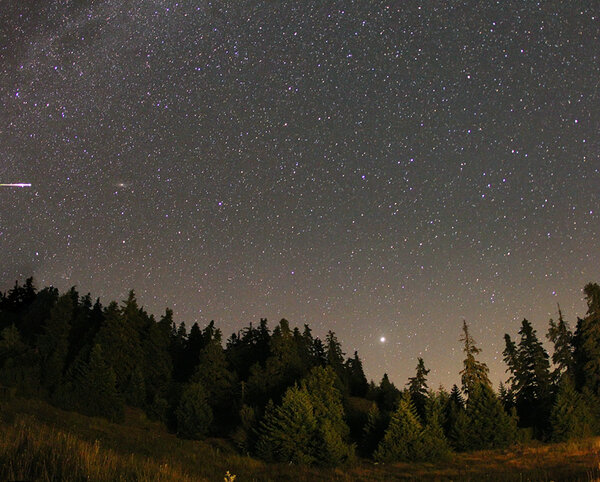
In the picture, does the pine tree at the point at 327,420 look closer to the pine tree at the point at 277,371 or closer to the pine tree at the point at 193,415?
the pine tree at the point at 277,371

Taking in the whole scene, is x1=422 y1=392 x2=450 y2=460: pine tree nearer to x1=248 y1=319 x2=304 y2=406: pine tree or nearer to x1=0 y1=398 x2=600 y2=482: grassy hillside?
x1=0 y1=398 x2=600 y2=482: grassy hillside

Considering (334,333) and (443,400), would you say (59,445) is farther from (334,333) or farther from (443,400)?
(334,333)

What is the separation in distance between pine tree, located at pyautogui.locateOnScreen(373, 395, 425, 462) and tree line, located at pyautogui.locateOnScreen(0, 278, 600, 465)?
0.21 ft

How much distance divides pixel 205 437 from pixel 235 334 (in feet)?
143

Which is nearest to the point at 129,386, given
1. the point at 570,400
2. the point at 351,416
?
the point at 351,416

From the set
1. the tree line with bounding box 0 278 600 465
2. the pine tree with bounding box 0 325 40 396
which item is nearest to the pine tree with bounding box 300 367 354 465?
the tree line with bounding box 0 278 600 465

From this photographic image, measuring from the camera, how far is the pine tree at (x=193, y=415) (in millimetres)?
37656

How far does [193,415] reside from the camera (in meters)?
38.2

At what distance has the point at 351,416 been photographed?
136 feet

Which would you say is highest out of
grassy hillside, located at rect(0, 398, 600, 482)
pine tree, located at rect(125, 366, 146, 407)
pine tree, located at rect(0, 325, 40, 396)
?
pine tree, located at rect(0, 325, 40, 396)

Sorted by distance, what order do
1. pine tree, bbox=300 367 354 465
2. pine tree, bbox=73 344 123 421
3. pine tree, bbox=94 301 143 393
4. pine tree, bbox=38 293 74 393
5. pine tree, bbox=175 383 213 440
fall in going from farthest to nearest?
pine tree, bbox=94 301 143 393
pine tree, bbox=38 293 74 393
pine tree, bbox=73 344 123 421
pine tree, bbox=175 383 213 440
pine tree, bbox=300 367 354 465

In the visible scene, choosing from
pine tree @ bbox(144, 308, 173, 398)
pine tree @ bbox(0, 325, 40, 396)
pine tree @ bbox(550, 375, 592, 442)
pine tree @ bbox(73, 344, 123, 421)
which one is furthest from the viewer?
pine tree @ bbox(144, 308, 173, 398)

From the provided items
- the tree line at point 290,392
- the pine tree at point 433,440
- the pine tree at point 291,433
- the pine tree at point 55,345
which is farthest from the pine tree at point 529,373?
the pine tree at point 55,345

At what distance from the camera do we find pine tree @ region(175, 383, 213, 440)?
3766 centimetres
